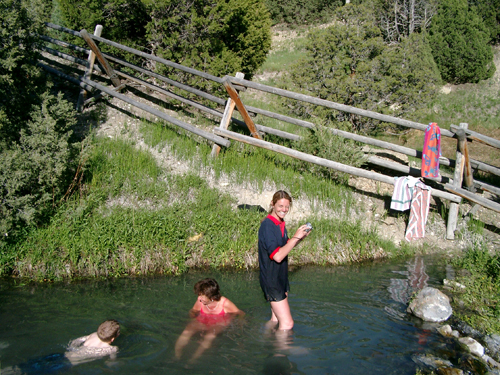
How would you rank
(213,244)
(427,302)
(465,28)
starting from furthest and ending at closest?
(465,28) < (213,244) < (427,302)

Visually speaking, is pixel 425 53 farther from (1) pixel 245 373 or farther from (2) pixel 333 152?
(1) pixel 245 373

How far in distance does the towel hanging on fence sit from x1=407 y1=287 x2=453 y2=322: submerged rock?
299cm

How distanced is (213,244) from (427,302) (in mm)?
3413

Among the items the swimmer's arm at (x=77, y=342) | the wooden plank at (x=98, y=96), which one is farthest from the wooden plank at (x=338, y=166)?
the swimmer's arm at (x=77, y=342)

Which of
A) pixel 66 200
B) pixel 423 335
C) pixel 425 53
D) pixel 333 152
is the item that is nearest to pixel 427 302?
pixel 423 335

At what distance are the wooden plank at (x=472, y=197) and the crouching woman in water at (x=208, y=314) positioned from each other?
488 centimetres

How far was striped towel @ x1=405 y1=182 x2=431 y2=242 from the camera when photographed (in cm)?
812

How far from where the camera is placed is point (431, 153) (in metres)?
8.21

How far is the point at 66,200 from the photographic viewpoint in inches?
296

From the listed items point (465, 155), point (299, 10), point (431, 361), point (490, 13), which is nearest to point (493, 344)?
point (431, 361)

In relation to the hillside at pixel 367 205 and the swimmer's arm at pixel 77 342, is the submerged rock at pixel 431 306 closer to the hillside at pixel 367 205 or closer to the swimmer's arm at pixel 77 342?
the hillside at pixel 367 205

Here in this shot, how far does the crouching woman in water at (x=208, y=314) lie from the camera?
5.16 m

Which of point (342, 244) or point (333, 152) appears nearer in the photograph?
point (342, 244)

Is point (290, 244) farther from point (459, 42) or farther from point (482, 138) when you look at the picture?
point (459, 42)
